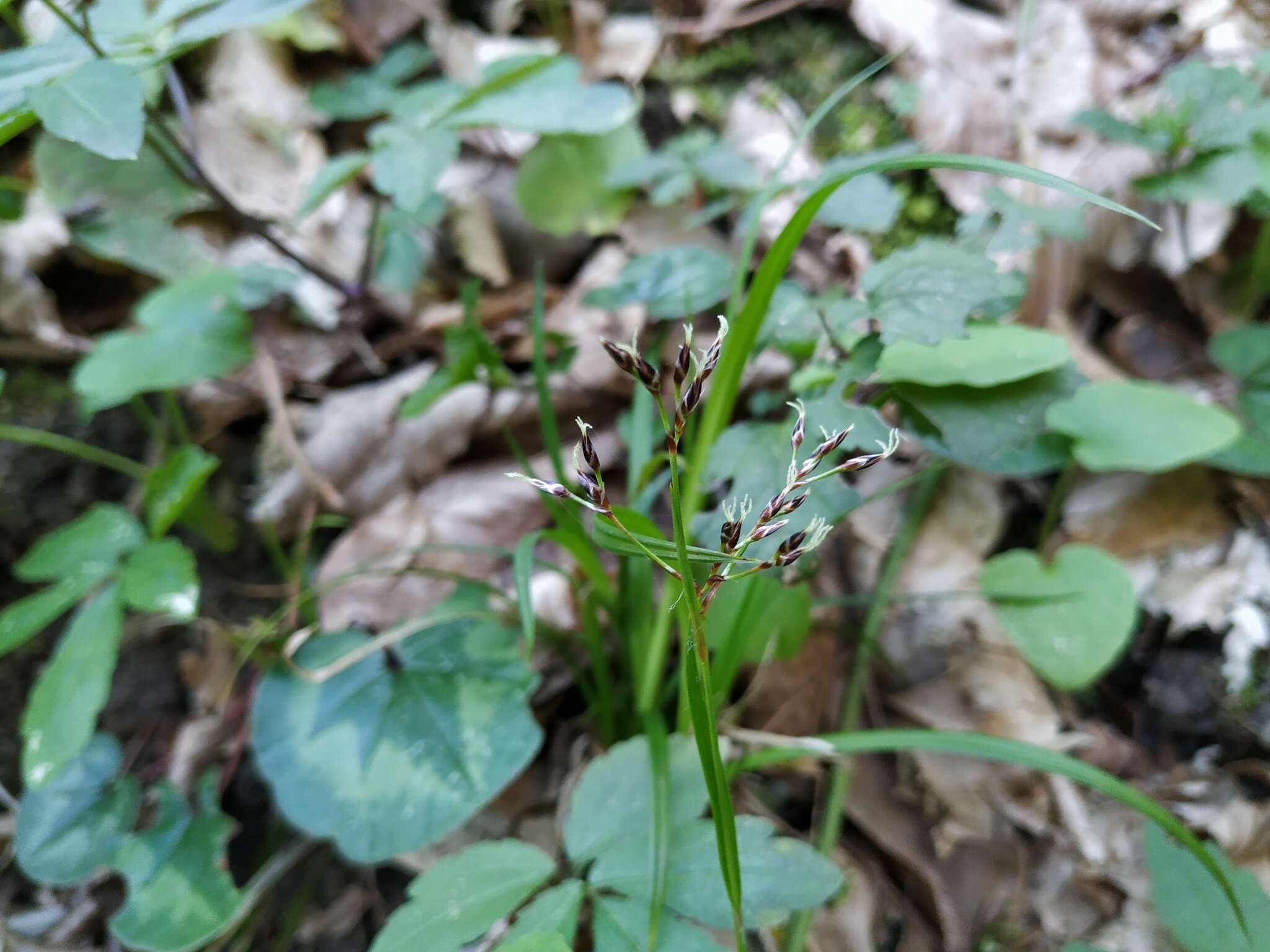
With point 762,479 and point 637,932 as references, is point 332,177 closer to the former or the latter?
point 762,479

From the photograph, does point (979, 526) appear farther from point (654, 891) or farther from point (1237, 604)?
point (654, 891)

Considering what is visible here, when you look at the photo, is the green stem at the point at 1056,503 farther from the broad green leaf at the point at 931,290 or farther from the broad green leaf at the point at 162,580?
the broad green leaf at the point at 162,580

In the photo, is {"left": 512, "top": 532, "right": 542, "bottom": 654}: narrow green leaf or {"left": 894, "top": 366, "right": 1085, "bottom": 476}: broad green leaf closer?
{"left": 512, "top": 532, "right": 542, "bottom": 654}: narrow green leaf

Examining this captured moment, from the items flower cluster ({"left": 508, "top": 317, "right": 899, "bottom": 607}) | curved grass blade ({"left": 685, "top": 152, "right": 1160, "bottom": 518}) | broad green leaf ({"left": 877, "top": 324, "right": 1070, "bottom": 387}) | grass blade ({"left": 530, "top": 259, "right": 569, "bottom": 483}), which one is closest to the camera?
flower cluster ({"left": 508, "top": 317, "right": 899, "bottom": 607})

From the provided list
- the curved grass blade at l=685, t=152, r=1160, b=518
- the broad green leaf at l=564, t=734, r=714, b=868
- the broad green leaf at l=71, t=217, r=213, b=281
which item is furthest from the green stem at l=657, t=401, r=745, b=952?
the broad green leaf at l=71, t=217, r=213, b=281

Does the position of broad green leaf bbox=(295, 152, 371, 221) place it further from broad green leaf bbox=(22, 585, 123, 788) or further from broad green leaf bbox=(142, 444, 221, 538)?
broad green leaf bbox=(22, 585, 123, 788)

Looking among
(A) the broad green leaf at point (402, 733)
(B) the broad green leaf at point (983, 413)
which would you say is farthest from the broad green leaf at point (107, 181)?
(B) the broad green leaf at point (983, 413)

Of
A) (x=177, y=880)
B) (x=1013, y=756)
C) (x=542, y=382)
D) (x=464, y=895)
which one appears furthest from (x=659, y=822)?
(x=177, y=880)
